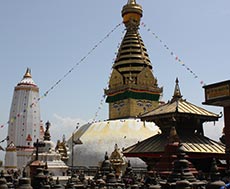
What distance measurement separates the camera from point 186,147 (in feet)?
66.9

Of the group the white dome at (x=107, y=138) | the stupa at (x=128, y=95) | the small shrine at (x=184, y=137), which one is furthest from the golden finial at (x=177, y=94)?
the stupa at (x=128, y=95)

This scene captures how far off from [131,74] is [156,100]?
4.01 m

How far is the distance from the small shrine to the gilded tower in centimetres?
1655

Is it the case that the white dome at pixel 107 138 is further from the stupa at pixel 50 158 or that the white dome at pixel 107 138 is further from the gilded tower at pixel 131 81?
the stupa at pixel 50 158

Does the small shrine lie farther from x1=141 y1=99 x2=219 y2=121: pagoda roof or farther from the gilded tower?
the gilded tower

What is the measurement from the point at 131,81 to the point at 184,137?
19.5m

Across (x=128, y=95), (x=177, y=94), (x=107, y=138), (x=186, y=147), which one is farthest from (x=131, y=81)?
(x=186, y=147)

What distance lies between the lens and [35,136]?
4591cm

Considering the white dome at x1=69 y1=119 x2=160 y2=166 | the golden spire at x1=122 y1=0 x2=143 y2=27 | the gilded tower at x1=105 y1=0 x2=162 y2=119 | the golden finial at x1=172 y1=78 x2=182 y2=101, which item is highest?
Result: the golden spire at x1=122 y1=0 x2=143 y2=27

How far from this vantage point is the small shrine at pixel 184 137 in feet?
69.3

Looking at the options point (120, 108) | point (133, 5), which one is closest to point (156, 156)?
point (120, 108)

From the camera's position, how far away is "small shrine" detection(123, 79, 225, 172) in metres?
21.1

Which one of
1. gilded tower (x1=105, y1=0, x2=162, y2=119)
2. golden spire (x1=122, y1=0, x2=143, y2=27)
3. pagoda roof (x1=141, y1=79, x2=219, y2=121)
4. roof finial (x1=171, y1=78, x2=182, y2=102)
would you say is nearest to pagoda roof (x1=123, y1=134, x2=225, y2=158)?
pagoda roof (x1=141, y1=79, x2=219, y2=121)

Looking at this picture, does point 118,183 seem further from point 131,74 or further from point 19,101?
point 19,101
